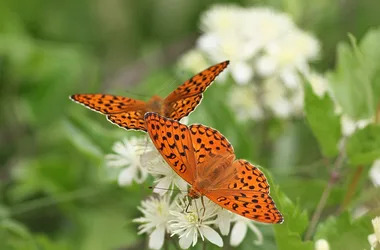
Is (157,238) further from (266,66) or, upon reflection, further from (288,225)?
(266,66)

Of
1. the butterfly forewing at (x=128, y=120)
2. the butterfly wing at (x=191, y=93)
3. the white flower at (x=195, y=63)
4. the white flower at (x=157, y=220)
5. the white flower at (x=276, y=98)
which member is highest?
the white flower at (x=195, y=63)

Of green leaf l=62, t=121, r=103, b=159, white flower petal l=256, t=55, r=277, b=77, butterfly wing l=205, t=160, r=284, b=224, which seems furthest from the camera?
white flower petal l=256, t=55, r=277, b=77

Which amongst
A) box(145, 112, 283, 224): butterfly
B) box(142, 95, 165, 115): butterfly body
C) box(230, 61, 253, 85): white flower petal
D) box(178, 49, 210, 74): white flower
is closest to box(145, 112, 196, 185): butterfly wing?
box(145, 112, 283, 224): butterfly

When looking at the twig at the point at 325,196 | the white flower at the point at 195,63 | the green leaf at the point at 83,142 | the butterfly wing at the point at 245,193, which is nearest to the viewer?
the butterfly wing at the point at 245,193

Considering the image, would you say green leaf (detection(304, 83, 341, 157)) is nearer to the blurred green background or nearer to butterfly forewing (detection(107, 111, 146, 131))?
the blurred green background

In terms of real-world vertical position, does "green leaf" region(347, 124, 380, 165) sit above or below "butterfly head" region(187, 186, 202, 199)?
above

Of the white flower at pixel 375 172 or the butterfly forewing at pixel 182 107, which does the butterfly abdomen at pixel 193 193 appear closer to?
the butterfly forewing at pixel 182 107

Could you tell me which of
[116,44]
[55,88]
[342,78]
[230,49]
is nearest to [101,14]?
[116,44]

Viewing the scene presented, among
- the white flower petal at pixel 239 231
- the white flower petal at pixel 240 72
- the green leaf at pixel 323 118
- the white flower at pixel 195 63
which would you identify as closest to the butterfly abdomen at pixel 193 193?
the white flower petal at pixel 239 231

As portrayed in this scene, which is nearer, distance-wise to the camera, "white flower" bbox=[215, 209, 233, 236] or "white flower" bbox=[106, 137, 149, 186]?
"white flower" bbox=[215, 209, 233, 236]

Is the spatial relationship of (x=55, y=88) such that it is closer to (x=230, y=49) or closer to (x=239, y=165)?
(x=230, y=49)
